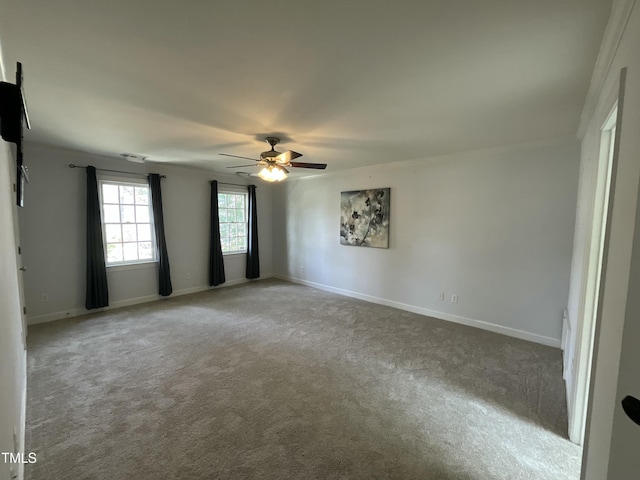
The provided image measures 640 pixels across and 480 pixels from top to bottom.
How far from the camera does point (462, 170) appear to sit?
384cm

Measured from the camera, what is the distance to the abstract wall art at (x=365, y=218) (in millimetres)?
4672

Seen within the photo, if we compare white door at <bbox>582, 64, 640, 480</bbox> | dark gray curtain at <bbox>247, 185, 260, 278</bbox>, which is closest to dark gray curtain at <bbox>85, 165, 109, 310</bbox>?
dark gray curtain at <bbox>247, 185, 260, 278</bbox>

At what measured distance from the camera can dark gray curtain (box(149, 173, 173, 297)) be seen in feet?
15.8

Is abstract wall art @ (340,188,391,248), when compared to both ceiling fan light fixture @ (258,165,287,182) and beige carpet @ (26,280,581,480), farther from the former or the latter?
ceiling fan light fixture @ (258,165,287,182)

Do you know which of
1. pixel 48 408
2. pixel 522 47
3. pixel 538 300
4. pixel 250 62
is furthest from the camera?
pixel 538 300

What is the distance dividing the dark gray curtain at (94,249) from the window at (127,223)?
22cm

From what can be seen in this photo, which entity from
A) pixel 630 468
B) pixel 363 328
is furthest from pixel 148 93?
pixel 363 328

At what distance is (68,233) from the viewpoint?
13.5ft

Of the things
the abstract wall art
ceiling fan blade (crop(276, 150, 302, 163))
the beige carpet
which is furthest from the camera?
the abstract wall art

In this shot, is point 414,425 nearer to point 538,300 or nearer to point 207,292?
point 538,300

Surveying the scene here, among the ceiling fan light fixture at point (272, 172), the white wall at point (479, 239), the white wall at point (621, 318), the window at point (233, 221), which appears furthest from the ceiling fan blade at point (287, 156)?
the window at point (233, 221)

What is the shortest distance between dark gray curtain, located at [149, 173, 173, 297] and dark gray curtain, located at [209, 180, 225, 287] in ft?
2.73

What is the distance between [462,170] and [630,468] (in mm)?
3580

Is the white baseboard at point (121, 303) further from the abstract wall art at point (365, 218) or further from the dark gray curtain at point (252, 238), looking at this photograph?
the abstract wall art at point (365, 218)
